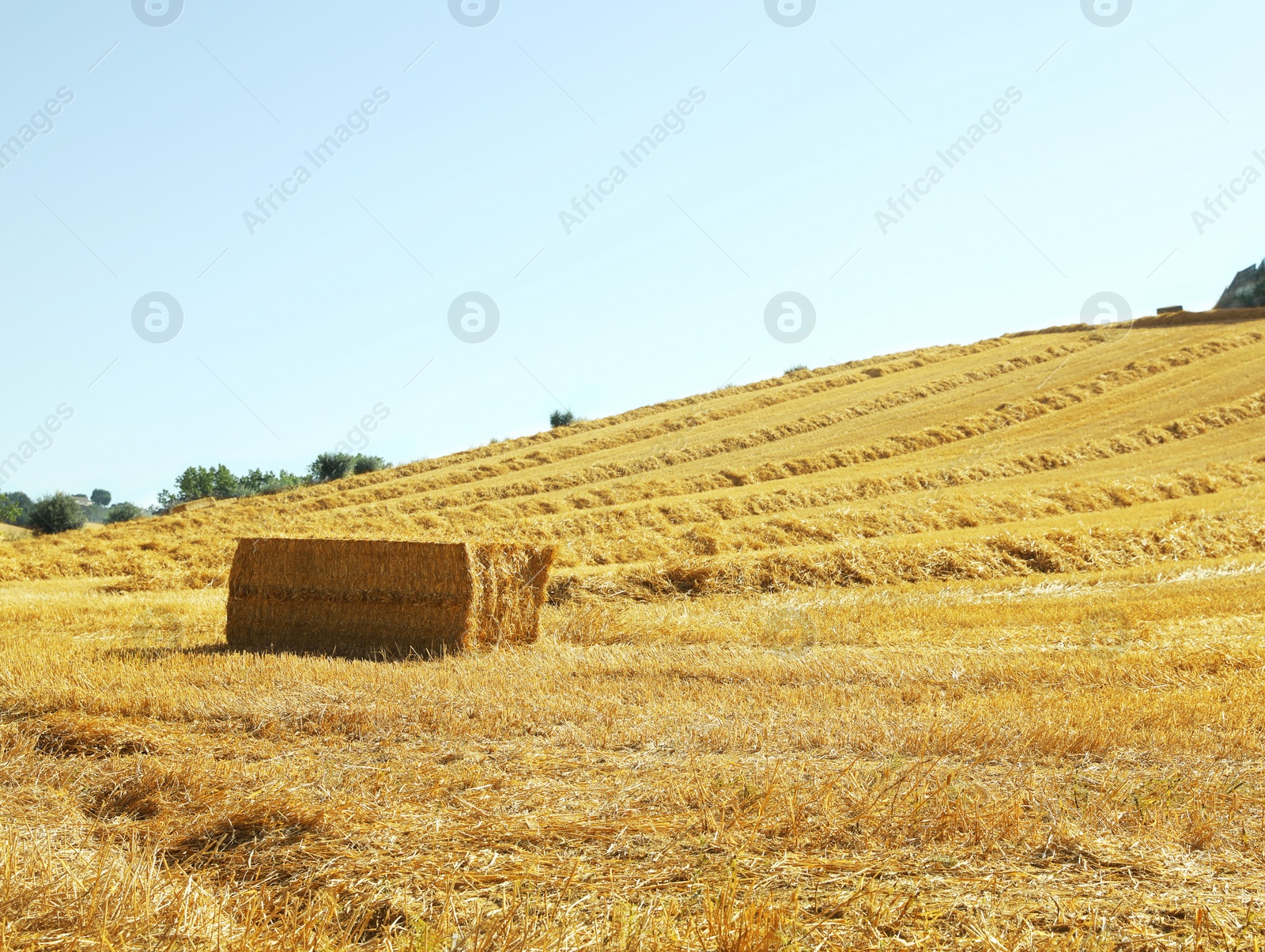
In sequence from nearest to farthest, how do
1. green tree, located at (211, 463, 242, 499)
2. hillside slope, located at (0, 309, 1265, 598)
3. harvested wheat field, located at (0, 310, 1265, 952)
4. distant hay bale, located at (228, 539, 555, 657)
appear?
harvested wheat field, located at (0, 310, 1265, 952), distant hay bale, located at (228, 539, 555, 657), hillside slope, located at (0, 309, 1265, 598), green tree, located at (211, 463, 242, 499)

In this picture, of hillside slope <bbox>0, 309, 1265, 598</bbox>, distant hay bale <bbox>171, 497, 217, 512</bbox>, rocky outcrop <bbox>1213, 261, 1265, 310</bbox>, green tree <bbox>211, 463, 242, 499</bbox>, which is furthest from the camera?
green tree <bbox>211, 463, 242, 499</bbox>

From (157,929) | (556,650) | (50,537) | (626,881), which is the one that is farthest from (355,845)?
(50,537)

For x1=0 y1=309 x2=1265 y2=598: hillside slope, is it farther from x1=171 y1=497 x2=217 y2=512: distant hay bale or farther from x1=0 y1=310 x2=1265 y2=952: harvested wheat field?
x1=171 y1=497 x2=217 y2=512: distant hay bale

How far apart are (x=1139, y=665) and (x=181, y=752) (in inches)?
314

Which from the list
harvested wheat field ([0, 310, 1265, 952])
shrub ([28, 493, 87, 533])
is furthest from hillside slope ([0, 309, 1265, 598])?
shrub ([28, 493, 87, 533])

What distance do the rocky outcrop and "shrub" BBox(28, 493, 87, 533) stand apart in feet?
214


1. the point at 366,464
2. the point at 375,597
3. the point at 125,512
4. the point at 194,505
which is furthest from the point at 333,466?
the point at 375,597

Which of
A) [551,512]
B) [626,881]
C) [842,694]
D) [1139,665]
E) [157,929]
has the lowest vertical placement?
[157,929]

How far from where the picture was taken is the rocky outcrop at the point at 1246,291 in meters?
62.1

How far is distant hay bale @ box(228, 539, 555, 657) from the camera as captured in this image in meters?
10.9

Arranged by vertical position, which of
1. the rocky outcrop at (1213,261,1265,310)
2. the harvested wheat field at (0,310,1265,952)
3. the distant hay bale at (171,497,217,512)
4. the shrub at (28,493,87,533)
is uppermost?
the rocky outcrop at (1213,261,1265,310)

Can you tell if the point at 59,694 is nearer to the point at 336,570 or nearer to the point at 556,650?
the point at 336,570

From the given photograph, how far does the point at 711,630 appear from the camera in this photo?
11.8 m

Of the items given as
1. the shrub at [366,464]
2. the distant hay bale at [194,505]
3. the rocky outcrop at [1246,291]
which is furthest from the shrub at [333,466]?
the rocky outcrop at [1246,291]
